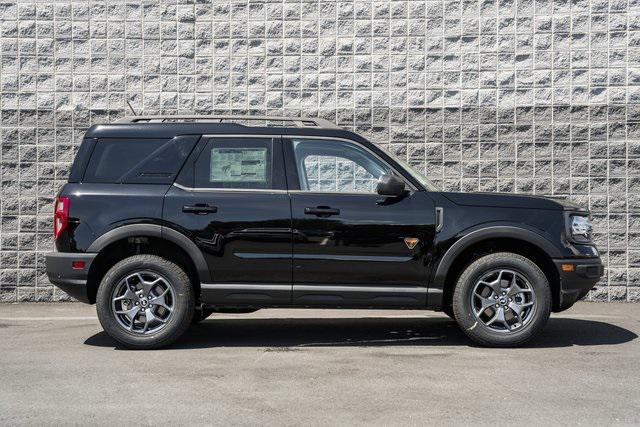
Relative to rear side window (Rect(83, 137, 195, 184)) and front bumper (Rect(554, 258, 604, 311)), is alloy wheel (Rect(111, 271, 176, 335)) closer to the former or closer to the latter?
rear side window (Rect(83, 137, 195, 184))

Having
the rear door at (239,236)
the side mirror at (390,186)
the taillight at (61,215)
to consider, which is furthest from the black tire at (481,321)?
the taillight at (61,215)

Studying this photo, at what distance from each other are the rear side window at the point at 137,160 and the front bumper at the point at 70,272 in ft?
2.18

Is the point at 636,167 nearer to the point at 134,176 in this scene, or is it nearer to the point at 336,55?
the point at 336,55

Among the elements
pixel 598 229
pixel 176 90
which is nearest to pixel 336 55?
pixel 176 90

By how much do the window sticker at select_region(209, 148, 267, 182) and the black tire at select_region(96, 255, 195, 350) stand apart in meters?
0.87

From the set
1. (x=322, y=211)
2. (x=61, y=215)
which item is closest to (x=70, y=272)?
(x=61, y=215)

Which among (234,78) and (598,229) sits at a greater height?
(234,78)

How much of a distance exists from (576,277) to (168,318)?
3.42 m

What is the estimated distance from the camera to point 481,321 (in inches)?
317

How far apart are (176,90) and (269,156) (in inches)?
155

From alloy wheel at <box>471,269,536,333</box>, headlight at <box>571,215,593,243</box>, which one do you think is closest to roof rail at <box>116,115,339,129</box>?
alloy wheel at <box>471,269,536,333</box>

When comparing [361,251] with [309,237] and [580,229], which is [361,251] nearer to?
[309,237]

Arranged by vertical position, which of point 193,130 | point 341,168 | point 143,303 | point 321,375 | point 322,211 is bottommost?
point 321,375

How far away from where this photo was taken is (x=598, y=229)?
11617 mm
